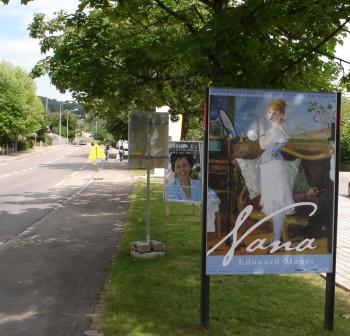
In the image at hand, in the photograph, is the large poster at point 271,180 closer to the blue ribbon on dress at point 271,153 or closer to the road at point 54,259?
the blue ribbon on dress at point 271,153

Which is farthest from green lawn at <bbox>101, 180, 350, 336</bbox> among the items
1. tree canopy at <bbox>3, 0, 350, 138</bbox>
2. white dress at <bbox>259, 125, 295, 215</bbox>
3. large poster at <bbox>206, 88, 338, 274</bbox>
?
tree canopy at <bbox>3, 0, 350, 138</bbox>

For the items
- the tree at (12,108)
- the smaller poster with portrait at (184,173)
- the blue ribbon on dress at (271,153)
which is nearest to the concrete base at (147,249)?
the smaller poster with portrait at (184,173)

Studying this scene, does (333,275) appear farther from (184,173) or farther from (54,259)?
(184,173)

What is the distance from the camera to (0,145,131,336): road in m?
5.98

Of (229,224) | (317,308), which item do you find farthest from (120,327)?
(317,308)

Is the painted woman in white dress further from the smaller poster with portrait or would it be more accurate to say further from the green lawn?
the smaller poster with portrait

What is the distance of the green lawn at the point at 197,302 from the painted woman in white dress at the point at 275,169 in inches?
42.9

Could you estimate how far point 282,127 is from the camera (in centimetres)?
533

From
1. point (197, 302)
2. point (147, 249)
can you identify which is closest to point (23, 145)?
point (147, 249)

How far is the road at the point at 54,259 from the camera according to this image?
598 centimetres

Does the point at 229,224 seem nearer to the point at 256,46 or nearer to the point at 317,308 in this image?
the point at 317,308

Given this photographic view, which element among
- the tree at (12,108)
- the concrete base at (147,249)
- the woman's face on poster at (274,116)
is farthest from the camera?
the tree at (12,108)

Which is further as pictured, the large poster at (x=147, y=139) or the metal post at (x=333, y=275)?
the large poster at (x=147, y=139)

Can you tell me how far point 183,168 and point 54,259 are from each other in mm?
4592
